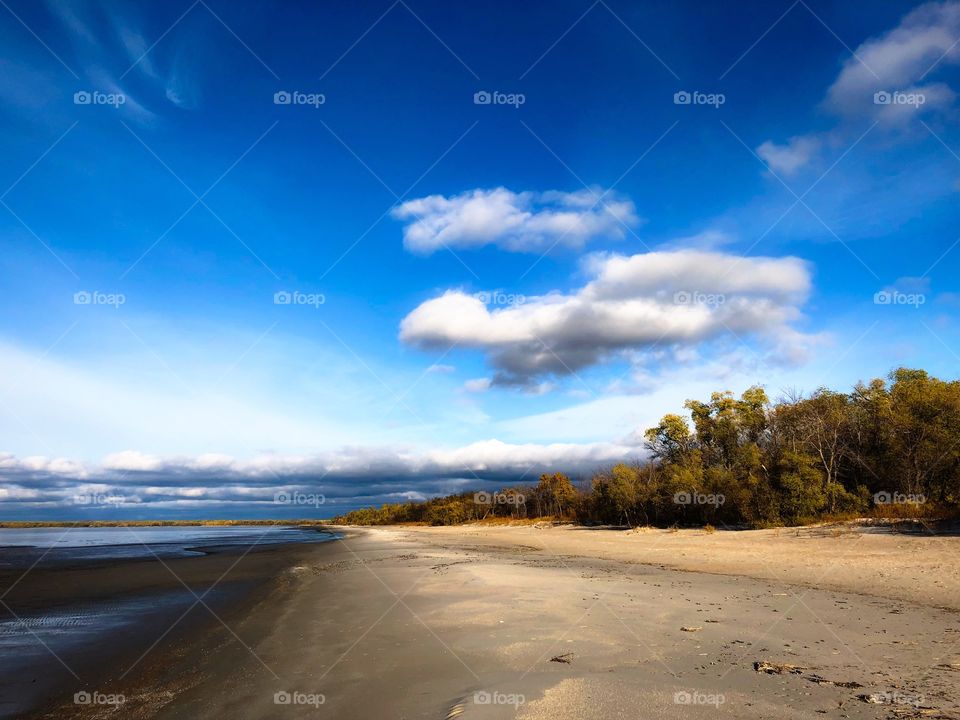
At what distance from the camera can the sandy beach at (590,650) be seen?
6102mm

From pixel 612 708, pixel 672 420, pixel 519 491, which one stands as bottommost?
pixel 519 491

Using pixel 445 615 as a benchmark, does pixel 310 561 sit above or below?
below

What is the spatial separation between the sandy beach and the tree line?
1558cm

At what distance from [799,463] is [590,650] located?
32.9 meters

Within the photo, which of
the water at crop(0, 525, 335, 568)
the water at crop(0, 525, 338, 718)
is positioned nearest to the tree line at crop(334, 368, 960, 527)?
the water at crop(0, 525, 338, 718)

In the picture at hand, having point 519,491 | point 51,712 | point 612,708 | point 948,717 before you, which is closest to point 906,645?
point 948,717

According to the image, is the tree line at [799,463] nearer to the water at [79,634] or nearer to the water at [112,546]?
the water at [79,634]

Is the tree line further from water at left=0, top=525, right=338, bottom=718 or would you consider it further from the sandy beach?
water at left=0, top=525, right=338, bottom=718

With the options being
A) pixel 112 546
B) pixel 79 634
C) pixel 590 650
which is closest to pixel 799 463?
pixel 590 650

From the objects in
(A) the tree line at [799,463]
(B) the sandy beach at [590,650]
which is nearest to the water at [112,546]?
(B) the sandy beach at [590,650]

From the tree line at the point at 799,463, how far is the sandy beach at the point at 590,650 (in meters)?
15.6

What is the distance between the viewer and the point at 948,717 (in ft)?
17.1

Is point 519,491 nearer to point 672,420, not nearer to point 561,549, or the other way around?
point 672,420

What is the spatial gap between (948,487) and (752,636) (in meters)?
28.1
